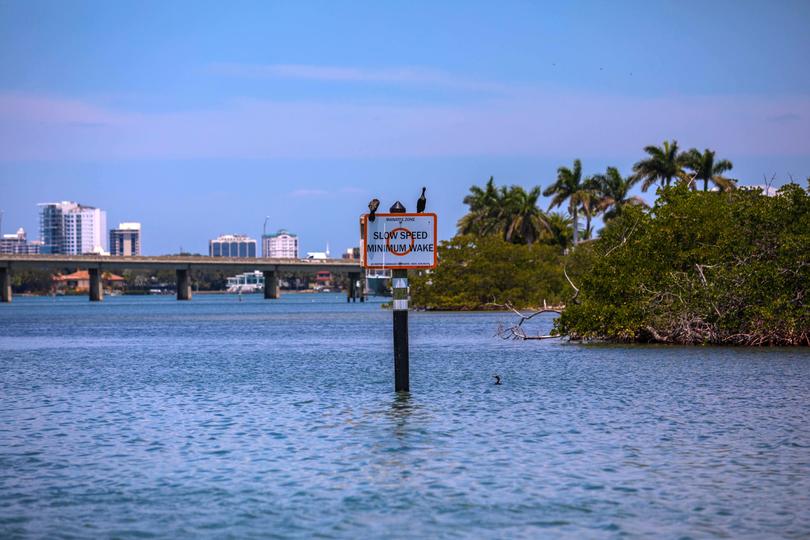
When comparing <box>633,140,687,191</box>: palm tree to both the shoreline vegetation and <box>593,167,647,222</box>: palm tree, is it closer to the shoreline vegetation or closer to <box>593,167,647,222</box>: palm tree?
<box>593,167,647,222</box>: palm tree

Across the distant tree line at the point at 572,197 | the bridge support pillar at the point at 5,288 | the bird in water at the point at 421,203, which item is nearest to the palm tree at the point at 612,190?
the distant tree line at the point at 572,197

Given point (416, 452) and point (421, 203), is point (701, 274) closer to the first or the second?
point (421, 203)

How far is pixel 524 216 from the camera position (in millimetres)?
124750

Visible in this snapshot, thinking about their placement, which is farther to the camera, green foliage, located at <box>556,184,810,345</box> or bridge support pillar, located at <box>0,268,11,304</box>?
bridge support pillar, located at <box>0,268,11,304</box>

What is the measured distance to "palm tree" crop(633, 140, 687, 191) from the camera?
98.1 meters

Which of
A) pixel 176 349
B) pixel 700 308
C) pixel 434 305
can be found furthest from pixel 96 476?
pixel 434 305

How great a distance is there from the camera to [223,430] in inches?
872

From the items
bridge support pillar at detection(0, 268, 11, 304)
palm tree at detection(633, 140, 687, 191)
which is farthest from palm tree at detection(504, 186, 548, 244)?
bridge support pillar at detection(0, 268, 11, 304)

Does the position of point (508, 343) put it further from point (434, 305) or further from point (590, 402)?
point (434, 305)

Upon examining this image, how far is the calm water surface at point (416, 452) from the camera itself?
45.3 feet

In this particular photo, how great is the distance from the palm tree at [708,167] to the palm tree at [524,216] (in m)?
27.7

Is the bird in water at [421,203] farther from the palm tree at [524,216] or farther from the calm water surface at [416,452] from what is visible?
the palm tree at [524,216]

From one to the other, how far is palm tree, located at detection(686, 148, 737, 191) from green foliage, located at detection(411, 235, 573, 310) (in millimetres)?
16327

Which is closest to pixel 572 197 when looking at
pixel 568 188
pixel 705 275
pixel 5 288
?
pixel 568 188
